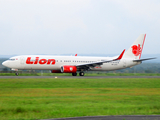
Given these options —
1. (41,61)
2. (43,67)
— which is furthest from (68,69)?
(41,61)

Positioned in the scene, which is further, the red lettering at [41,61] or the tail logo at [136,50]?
the tail logo at [136,50]

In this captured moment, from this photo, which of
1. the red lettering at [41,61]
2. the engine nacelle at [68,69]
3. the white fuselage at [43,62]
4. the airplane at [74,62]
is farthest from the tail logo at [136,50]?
the red lettering at [41,61]

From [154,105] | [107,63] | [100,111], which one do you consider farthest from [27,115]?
[107,63]

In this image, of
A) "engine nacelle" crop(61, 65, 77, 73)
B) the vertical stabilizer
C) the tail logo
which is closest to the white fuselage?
"engine nacelle" crop(61, 65, 77, 73)

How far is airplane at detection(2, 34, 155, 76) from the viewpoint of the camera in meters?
41.7

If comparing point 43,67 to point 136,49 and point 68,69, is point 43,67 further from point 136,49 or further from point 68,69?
point 136,49

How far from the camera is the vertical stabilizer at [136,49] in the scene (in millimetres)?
49500

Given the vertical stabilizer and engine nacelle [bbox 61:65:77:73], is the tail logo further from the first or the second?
engine nacelle [bbox 61:65:77:73]

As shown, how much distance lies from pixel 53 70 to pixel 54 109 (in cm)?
3249

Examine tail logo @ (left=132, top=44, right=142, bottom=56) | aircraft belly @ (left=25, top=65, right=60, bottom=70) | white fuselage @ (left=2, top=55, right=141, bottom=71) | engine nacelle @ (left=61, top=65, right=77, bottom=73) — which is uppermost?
tail logo @ (left=132, top=44, right=142, bottom=56)

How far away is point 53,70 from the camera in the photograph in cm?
4503

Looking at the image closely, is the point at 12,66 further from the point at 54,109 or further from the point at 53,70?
the point at 54,109

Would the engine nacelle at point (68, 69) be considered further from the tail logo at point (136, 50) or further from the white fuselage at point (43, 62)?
the tail logo at point (136, 50)

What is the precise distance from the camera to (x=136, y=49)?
164 feet
